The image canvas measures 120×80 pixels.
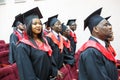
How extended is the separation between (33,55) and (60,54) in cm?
131

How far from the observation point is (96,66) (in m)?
2.15

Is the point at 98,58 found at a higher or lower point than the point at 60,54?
higher

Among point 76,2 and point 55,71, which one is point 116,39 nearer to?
point 76,2

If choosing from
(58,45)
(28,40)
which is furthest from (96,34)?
(58,45)

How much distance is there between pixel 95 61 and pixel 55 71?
1.23m

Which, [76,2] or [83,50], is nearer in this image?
[83,50]

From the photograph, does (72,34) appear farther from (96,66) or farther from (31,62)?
(96,66)

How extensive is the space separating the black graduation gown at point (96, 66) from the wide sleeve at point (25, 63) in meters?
0.79

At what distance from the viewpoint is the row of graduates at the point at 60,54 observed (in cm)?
219

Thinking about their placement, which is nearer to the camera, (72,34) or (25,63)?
(25,63)

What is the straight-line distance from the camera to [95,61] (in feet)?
7.08

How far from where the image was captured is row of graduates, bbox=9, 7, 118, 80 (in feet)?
7.19

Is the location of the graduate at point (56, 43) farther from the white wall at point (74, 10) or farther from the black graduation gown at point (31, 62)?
the white wall at point (74, 10)

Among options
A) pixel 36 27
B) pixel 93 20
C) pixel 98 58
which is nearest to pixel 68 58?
pixel 36 27
